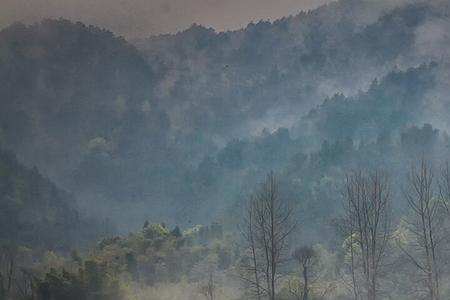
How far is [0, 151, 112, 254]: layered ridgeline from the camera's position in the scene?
108 metres

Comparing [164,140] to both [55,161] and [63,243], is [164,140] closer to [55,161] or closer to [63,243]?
[55,161]

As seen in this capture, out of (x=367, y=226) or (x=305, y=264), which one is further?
(x=367, y=226)

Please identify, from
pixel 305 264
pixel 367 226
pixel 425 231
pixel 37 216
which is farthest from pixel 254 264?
pixel 37 216

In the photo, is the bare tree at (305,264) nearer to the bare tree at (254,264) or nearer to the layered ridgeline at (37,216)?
the bare tree at (254,264)

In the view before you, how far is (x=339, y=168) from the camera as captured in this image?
369 feet

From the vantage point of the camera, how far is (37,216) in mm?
114750

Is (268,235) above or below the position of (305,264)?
above

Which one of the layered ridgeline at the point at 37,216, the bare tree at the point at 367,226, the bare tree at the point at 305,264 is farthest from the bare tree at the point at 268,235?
the layered ridgeline at the point at 37,216

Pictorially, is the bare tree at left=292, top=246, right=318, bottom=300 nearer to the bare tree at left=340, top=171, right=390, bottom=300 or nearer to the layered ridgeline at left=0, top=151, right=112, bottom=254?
the bare tree at left=340, top=171, right=390, bottom=300

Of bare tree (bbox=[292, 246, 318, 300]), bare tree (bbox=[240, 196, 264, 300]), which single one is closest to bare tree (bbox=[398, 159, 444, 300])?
bare tree (bbox=[292, 246, 318, 300])

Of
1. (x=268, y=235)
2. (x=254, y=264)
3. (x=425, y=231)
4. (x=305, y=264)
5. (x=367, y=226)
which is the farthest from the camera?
(x=254, y=264)

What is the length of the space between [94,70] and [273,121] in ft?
172

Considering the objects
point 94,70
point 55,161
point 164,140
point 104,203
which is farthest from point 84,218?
point 94,70

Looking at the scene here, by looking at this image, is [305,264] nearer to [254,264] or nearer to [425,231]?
[425,231]
